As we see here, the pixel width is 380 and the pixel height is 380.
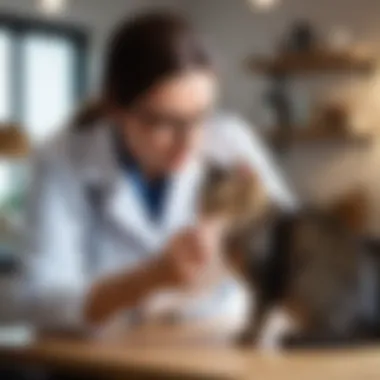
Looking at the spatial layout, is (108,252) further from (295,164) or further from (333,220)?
(295,164)

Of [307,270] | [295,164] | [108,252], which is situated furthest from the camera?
[295,164]

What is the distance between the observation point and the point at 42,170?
1140mm

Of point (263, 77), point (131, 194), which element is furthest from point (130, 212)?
point (263, 77)

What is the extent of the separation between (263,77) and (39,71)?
29 cm

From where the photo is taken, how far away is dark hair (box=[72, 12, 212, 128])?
1138 millimetres

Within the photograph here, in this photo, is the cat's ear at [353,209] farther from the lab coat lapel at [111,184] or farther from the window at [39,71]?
the window at [39,71]

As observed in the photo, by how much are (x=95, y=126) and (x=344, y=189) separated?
0.44m

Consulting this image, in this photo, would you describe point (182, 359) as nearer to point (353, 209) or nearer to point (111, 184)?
point (111, 184)

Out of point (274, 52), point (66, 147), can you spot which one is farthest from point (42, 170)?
point (274, 52)

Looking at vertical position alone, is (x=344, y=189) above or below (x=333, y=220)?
above

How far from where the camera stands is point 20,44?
1.41 metres

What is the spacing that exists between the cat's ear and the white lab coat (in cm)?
17

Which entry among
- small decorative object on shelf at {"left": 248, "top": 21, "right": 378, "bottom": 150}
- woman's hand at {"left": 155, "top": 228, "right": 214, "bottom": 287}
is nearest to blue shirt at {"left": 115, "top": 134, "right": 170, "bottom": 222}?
woman's hand at {"left": 155, "top": 228, "right": 214, "bottom": 287}

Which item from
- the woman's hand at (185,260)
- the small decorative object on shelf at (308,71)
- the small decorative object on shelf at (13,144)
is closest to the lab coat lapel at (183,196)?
the woman's hand at (185,260)
